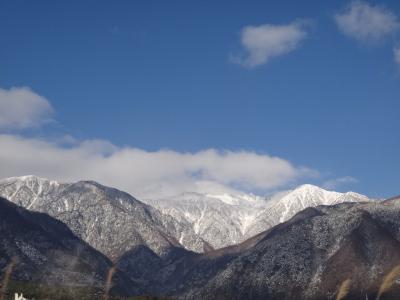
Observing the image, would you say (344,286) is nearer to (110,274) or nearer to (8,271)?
(110,274)

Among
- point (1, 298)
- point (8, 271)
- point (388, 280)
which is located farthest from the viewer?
point (1, 298)

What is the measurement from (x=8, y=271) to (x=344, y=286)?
6.70 metres

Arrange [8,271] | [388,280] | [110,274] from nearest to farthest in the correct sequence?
[388,280], [110,274], [8,271]

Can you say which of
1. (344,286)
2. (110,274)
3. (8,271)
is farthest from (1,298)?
(344,286)

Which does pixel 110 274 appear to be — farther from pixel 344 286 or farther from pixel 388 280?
pixel 388 280

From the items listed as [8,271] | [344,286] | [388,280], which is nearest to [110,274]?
[8,271]

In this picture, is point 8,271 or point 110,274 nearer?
point 110,274

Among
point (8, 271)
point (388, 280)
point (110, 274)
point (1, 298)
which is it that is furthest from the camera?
point (1, 298)

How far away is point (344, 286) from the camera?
36.8 ft

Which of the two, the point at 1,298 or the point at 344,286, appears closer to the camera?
the point at 344,286

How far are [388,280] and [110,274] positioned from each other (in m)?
5.05

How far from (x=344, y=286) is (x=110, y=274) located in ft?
14.1

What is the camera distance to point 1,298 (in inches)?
637

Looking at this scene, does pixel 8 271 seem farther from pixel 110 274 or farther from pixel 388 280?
pixel 388 280
